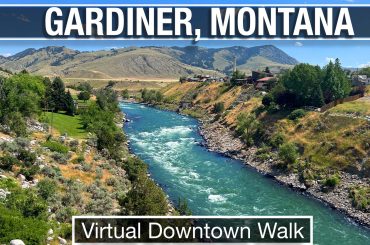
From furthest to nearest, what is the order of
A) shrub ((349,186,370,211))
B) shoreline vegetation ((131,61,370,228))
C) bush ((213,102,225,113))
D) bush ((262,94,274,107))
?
bush ((213,102,225,113))
bush ((262,94,274,107))
shoreline vegetation ((131,61,370,228))
shrub ((349,186,370,211))

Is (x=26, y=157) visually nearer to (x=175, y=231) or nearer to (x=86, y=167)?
(x=86, y=167)

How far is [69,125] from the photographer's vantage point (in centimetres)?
6275

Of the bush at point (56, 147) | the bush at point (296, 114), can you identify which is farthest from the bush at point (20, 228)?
the bush at point (296, 114)

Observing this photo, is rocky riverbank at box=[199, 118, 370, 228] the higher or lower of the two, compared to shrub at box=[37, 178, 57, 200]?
lower

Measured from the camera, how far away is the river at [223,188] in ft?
119

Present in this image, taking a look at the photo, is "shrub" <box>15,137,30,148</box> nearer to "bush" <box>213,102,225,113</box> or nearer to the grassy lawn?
the grassy lawn

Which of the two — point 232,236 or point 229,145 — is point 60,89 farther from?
point 232,236

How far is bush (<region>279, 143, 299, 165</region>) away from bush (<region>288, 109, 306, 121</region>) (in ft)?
42.4

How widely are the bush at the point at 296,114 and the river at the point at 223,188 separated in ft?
42.5

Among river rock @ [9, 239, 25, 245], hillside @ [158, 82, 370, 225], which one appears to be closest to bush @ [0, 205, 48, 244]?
river rock @ [9, 239, 25, 245]

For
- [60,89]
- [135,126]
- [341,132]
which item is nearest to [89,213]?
[341,132]

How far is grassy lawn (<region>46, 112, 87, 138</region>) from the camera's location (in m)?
57.3

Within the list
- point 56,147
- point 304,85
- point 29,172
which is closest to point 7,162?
point 29,172

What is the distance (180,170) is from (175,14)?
24.9m
